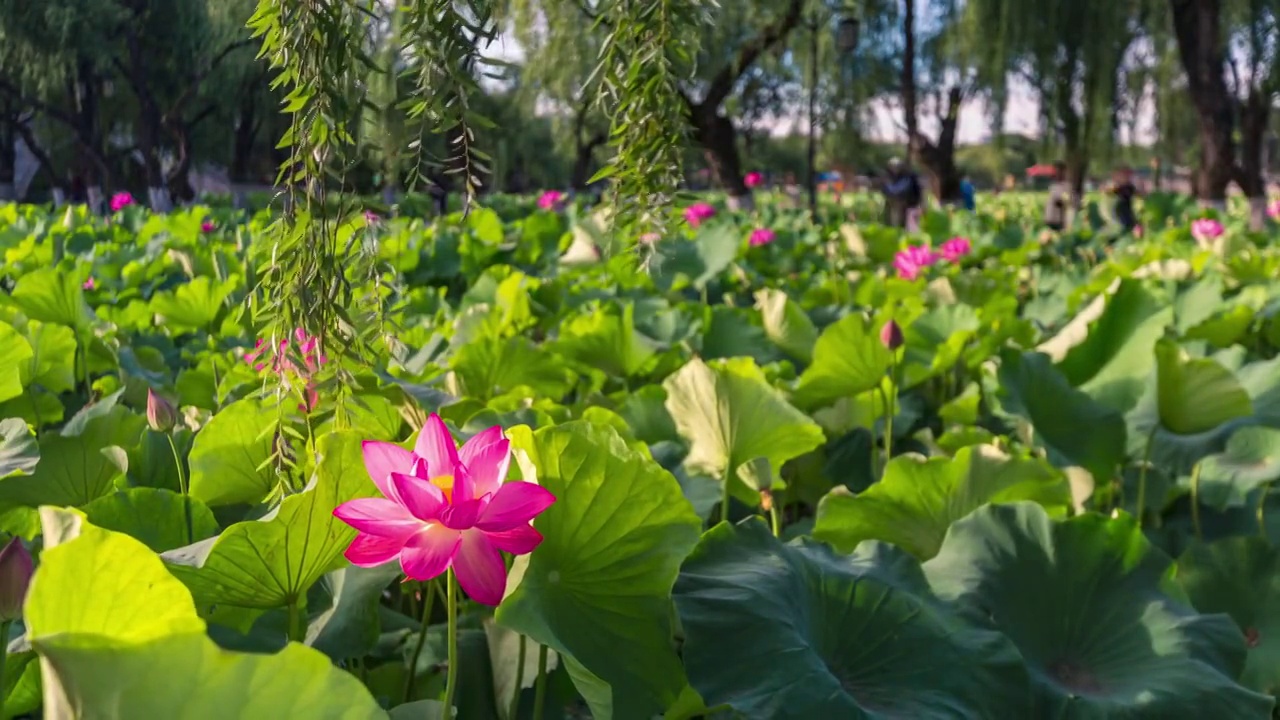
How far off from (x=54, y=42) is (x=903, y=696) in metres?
10.9

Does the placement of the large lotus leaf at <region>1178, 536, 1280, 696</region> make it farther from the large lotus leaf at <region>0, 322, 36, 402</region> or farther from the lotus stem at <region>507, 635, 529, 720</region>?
the large lotus leaf at <region>0, 322, 36, 402</region>

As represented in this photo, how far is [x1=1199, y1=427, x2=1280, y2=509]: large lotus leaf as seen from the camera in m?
1.32

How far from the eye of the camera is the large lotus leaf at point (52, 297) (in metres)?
1.54

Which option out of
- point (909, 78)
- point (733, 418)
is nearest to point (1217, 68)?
point (909, 78)

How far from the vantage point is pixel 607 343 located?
170 centimetres

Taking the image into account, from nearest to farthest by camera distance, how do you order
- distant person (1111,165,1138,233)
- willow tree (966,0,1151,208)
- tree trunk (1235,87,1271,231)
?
distant person (1111,165,1138,233) → tree trunk (1235,87,1271,231) → willow tree (966,0,1151,208)

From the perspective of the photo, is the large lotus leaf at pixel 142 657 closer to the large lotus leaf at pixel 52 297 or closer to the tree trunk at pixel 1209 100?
the large lotus leaf at pixel 52 297

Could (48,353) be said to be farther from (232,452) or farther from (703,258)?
(703,258)

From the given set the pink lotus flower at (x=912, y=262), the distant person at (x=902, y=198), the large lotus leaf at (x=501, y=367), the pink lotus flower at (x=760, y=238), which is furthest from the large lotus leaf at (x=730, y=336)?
the distant person at (x=902, y=198)

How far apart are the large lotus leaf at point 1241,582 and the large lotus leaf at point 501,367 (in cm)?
81

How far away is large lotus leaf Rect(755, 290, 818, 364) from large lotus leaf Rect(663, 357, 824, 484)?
0.77 meters

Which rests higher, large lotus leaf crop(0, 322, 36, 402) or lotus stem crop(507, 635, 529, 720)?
large lotus leaf crop(0, 322, 36, 402)

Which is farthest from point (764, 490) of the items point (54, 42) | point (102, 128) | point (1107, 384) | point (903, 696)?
point (102, 128)

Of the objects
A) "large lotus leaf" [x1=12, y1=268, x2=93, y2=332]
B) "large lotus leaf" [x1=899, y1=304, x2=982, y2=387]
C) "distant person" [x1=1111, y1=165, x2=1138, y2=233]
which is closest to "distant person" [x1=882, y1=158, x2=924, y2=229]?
"distant person" [x1=1111, y1=165, x2=1138, y2=233]
